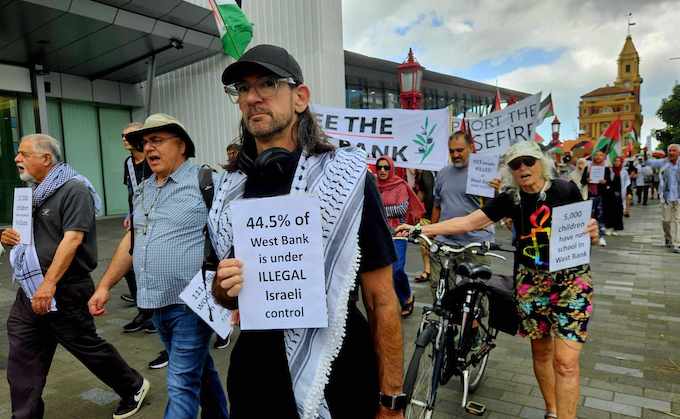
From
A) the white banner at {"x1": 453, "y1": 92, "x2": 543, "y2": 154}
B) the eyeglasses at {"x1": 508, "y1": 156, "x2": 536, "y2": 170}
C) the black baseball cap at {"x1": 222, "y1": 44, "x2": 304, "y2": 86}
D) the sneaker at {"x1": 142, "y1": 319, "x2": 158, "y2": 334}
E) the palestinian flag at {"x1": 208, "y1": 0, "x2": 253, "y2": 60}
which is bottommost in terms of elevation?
the sneaker at {"x1": 142, "y1": 319, "x2": 158, "y2": 334}

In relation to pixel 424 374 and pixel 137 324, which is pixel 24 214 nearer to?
pixel 137 324

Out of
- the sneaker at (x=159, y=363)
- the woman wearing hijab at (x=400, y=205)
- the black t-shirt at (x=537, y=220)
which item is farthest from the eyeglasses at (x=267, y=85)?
the woman wearing hijab at (x=400, y=205)

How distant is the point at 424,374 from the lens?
10.1 ft

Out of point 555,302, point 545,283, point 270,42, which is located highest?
point 270,42

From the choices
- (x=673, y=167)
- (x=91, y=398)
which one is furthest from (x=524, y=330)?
(x=673, y=167)

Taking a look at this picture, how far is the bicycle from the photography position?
3.05 m

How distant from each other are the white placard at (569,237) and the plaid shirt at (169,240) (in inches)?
76.1

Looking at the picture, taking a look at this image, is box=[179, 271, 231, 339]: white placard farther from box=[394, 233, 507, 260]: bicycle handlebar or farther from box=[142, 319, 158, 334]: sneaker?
box=[142, 319, 158, 334]: sneaker

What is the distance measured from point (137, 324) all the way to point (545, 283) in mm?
4204

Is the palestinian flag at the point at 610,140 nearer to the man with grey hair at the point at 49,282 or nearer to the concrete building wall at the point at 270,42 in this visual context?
the concrete building wall at the point at 270,42

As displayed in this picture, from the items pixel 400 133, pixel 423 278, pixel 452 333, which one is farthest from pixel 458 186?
pixel 423 278

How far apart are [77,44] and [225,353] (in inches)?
397

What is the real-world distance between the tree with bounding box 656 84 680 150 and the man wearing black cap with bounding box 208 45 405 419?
52.3 metres

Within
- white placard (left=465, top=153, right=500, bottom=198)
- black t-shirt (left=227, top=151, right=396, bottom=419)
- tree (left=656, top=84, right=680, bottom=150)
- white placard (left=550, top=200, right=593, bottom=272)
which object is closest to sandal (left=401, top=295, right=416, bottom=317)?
white placard (left=465, top=153, right=500, bottom=198)
